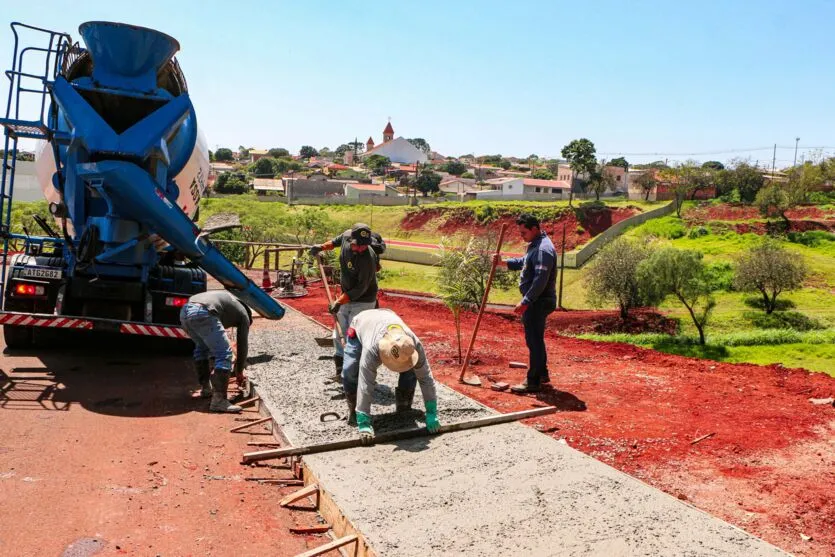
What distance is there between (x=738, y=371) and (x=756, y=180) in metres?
57.7

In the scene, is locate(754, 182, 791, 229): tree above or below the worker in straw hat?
above

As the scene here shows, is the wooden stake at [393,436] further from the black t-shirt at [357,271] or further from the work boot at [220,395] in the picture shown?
the black t-shirt at [357,271]

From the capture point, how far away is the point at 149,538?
15.1ft

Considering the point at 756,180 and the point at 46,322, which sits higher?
the point at 756,180

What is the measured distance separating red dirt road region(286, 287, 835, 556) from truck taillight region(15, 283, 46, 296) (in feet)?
18.4

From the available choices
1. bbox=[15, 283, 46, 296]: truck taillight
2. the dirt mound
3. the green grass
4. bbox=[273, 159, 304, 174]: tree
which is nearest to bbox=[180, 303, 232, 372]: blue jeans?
bbox=[15, 283, 46, 296]: truck taillight

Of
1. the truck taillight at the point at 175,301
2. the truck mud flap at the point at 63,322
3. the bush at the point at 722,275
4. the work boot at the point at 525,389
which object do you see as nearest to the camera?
the work boot at the point at 525,389

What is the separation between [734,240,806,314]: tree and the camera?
2519 centimetres

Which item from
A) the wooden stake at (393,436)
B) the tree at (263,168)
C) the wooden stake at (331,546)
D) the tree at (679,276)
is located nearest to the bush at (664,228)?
the tree at (679,276)

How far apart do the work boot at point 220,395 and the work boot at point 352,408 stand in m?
1.74

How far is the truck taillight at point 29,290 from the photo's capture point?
904cm

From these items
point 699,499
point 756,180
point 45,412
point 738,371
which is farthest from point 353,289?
point 756,180

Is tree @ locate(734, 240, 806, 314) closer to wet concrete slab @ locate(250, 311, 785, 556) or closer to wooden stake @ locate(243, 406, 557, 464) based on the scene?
wooden stake @ locate(243, 406, 557, 464)

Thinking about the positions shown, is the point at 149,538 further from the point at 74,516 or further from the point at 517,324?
the point at 517,324
